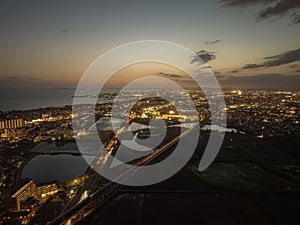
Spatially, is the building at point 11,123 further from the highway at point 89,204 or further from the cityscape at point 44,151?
the highway at point 89,204

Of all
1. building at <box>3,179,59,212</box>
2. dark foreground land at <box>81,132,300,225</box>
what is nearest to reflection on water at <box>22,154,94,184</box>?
building at <box>3,179,59,212</box>

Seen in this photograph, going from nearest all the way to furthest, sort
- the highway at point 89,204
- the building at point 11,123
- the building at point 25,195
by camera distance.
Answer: the highway at point 89,204 → the building at point 25,195 → the building at point 11,123

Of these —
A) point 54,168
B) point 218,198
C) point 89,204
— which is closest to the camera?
point 89,204

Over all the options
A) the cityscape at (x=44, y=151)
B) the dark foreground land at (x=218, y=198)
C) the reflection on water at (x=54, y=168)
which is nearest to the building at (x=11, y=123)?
the cityscape at (x=44, y=151)

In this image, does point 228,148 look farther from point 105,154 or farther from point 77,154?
point 77,154

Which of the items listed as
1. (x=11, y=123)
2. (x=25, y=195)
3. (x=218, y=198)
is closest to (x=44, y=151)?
(x=25, y=195)

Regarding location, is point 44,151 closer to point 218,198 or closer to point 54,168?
point 54,168

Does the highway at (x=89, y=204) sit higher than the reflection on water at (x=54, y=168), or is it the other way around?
the highway at (x=89, y=204)

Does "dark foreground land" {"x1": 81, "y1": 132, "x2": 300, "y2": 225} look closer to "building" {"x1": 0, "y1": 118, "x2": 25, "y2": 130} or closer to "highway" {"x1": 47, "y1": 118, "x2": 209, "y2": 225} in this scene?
"highway" {"x1": 47, "y1": 118, "x2": 209, "y2": 225}

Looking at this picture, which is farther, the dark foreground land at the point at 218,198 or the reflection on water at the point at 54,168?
the reflection on water at the point at 54,168

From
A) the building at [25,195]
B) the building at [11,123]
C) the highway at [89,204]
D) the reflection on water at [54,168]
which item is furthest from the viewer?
the building at [11,123]
